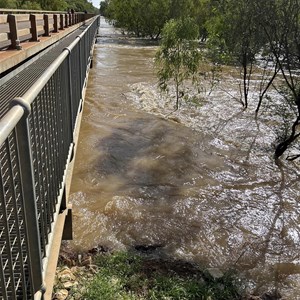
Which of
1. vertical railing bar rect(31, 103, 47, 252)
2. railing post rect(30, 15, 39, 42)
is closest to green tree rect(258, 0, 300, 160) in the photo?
railing post rect(30, 15, 39, 42)

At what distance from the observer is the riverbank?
390 cm

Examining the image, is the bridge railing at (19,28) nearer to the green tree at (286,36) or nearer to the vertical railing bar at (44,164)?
the vertical railing bar at (44,164)

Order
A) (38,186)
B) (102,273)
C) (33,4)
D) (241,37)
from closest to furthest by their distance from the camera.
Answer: (38,186) → (102,273) → (241,37) → (33,4)

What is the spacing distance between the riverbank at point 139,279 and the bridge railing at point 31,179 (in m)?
0.90

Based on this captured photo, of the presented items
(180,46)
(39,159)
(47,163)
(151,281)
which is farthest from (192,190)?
(180,46)

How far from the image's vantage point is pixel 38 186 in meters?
2.39

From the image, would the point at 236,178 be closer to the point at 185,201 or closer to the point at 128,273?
the point at 185,201

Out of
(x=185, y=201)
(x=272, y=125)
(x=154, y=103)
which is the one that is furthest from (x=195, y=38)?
(x=185, y=201)

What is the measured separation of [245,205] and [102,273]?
10.3 feet

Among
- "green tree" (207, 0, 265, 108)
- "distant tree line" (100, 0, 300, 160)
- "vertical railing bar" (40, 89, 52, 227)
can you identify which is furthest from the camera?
"green tree" (207, 0, 265, 108)

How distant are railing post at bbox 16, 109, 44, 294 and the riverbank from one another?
1698 mm

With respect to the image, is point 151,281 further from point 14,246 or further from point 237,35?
point 237,35

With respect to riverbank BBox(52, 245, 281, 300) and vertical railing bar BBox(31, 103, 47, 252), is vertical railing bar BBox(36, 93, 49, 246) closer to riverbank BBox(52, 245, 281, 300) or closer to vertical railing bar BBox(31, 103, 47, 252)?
vertical railing bar BBox(31, 103, 47, 252)

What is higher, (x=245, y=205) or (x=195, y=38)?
(x=195, y=38)
